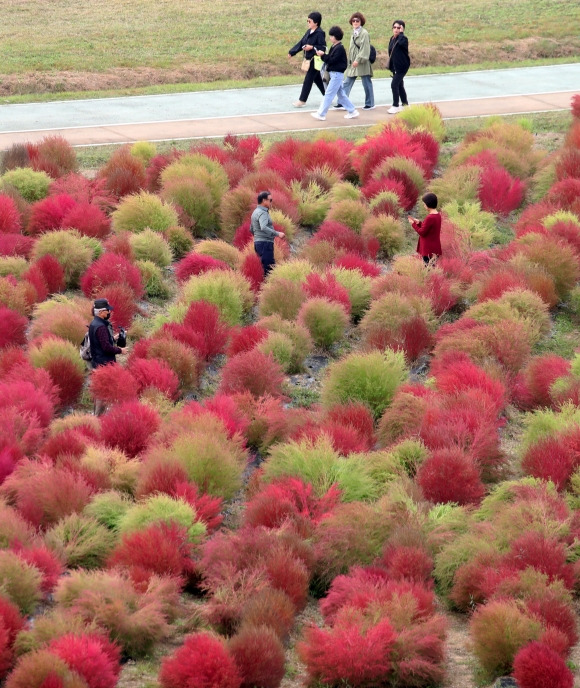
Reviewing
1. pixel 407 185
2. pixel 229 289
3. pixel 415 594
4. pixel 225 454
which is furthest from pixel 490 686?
pixel 407 185

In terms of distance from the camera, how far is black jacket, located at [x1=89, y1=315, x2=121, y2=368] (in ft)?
35.5

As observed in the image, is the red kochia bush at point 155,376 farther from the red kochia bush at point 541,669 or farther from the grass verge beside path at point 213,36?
the grass verge beside path at point 213,36

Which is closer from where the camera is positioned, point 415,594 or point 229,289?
point 415,594

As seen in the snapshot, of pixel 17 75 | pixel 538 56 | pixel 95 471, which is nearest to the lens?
pixel 95 471

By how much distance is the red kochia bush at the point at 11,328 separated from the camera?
475 inches

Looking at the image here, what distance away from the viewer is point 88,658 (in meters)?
6.79

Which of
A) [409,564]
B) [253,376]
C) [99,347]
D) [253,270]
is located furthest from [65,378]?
[409,564]

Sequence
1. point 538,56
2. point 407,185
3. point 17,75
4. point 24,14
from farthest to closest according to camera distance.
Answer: point 24,14 → point 538,56 → point 17,75 → point 407,185

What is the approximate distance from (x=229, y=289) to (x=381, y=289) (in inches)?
68.9

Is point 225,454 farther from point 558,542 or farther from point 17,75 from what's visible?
point 17,75

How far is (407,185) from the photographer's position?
54.0 feet

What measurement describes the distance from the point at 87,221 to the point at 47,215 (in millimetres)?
558

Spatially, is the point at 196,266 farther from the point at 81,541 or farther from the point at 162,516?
the point at 81,541

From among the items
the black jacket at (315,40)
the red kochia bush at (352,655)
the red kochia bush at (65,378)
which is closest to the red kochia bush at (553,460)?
the red kochia bush at (352,655)
